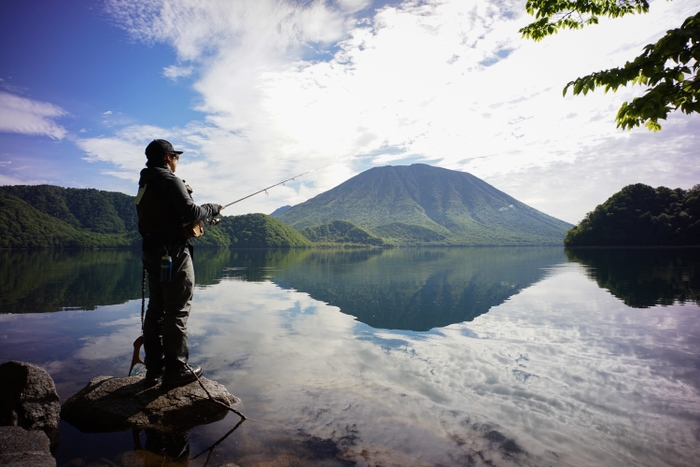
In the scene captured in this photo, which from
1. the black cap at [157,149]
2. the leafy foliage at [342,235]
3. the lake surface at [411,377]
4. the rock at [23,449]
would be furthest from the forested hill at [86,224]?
the rock at [23,449]

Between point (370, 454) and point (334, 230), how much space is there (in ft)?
632

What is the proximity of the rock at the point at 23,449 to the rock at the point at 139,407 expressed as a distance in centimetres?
75

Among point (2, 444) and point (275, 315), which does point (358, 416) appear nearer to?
point (2, 444)

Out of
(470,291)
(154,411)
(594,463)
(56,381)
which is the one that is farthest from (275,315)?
(470,291)

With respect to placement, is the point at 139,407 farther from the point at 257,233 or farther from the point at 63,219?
the point at 63,219

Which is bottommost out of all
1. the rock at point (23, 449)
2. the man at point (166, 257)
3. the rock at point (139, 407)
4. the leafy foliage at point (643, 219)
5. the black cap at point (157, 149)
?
the rock at point (139, 407)

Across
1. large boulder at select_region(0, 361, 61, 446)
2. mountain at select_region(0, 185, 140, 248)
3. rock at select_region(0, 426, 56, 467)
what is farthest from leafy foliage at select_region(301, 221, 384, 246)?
rock at select_region(0, 426, 56, 467)

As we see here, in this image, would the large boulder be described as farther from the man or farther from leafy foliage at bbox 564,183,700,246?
leafy foliage at bbox 564,183,700,246

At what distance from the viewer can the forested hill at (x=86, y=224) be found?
109938 millimetres

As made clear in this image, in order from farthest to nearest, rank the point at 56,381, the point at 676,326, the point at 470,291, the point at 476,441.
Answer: the point at 470,291 → the point at 676,326 → the point at 56,381 → the point at 476,441

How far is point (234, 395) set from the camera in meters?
5.13

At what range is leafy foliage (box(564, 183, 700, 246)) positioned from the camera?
7612cm

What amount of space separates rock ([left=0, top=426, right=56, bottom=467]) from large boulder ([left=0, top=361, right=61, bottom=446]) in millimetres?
444

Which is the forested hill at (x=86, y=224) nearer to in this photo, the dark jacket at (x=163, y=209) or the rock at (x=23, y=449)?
the dark jacket at (x=163, y=209)
